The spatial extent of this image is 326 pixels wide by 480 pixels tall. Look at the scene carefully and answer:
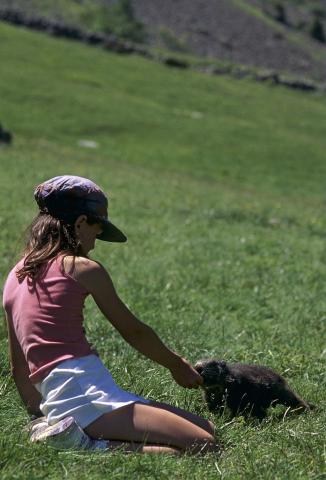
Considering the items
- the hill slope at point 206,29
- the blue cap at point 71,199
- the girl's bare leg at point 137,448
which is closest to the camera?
the girl's bare leg at point 137,448

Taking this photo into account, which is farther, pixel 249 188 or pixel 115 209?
pixel 249 188

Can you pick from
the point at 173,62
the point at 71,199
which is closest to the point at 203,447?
the point at 71,199

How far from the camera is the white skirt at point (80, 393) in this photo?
4.98 m

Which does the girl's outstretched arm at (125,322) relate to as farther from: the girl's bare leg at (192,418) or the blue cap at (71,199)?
the blue cap at (71,199)

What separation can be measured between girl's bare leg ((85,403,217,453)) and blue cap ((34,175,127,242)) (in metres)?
1.12

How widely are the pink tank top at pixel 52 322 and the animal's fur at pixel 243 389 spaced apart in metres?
1.09

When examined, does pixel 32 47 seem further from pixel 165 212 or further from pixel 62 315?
pixel 62 315

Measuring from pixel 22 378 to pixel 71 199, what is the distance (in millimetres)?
1183

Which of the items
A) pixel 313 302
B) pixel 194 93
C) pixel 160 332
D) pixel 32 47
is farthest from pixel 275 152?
pixel 160 332

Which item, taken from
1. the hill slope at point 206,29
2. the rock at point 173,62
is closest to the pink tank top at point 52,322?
the rock at point 173,62

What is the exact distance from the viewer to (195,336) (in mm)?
8438

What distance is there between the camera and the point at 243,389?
20.0 ft

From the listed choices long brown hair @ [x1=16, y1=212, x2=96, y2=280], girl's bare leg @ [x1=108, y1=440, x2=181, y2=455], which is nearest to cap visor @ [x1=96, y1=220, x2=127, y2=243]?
→ long brown hair @ [x1=16, y1=212, x2=96, y2=280]

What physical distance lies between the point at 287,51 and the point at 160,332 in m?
69.6
